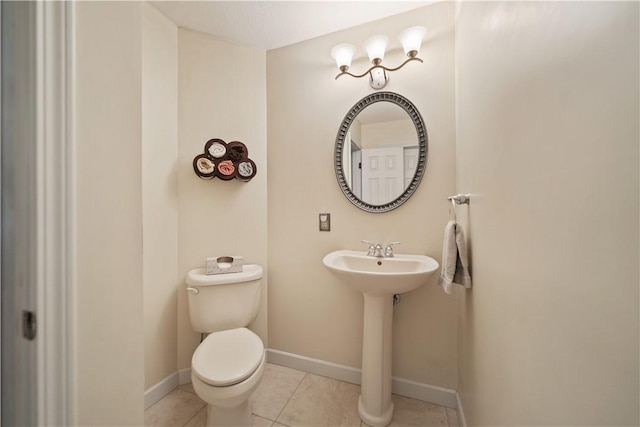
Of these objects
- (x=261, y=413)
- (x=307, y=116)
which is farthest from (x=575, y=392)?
(x=307, y=116)

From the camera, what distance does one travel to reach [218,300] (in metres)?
1.48

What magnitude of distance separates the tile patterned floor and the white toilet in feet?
0.66

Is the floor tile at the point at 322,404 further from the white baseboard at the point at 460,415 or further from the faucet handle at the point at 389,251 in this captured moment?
the faucet handle at the point at 389,251

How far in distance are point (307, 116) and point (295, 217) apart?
0.74 meters

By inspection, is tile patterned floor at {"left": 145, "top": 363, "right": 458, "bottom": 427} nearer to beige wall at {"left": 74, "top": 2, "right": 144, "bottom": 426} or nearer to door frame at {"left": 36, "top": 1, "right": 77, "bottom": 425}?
beige wall at {"left": 74, "top": 2, "right": 144, "bottom": 426}

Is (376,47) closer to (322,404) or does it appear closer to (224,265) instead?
(224,265)

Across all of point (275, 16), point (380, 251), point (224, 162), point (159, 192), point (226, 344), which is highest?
point (275, 16)

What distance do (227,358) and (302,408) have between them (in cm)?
58

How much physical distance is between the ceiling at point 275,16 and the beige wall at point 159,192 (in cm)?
19

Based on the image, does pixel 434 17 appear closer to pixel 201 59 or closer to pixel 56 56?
pixel 201 59

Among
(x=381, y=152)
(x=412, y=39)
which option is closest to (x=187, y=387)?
(x=381, y=152)

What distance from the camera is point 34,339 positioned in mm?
405

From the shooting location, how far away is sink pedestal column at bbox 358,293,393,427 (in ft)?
4.21

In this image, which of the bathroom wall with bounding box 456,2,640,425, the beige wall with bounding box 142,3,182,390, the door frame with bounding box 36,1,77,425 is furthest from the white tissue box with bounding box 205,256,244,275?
the bathroom wall with bounding box 456,2,640,425
